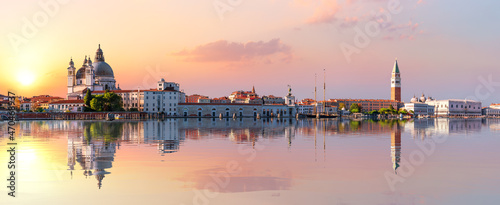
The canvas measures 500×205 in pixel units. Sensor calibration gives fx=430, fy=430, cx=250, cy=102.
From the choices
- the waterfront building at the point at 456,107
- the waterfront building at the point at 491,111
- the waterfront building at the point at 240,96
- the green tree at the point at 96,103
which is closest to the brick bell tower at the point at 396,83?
the waterfront building at the point at 456,107

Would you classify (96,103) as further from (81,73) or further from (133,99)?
(81,73)

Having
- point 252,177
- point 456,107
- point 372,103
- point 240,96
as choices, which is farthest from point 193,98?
point 252,177

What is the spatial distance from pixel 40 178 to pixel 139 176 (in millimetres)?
2341

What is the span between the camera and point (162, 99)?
94.2 m

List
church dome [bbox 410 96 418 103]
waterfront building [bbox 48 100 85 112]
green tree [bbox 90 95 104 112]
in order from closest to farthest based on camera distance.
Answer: green tree [bbox 90 95 104 112] → waterfront building [bbox 48 100 85 112] → church dome [bbox 410 96 418 103]

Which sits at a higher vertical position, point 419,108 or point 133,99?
Answer: point 133,99

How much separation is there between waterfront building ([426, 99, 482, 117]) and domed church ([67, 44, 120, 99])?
113 meters

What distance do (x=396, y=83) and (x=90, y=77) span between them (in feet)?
389

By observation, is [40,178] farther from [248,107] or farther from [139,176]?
[248,107]

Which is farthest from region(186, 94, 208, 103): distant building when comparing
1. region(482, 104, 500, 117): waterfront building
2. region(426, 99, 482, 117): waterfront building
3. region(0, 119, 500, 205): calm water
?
region(0, 119, 500, 205): calm water

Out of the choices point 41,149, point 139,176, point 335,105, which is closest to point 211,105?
point 335,105

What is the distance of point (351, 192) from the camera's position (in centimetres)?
903

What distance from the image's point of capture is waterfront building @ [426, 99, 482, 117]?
15512 centimetres

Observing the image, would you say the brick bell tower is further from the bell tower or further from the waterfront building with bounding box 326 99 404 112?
the bell tower
